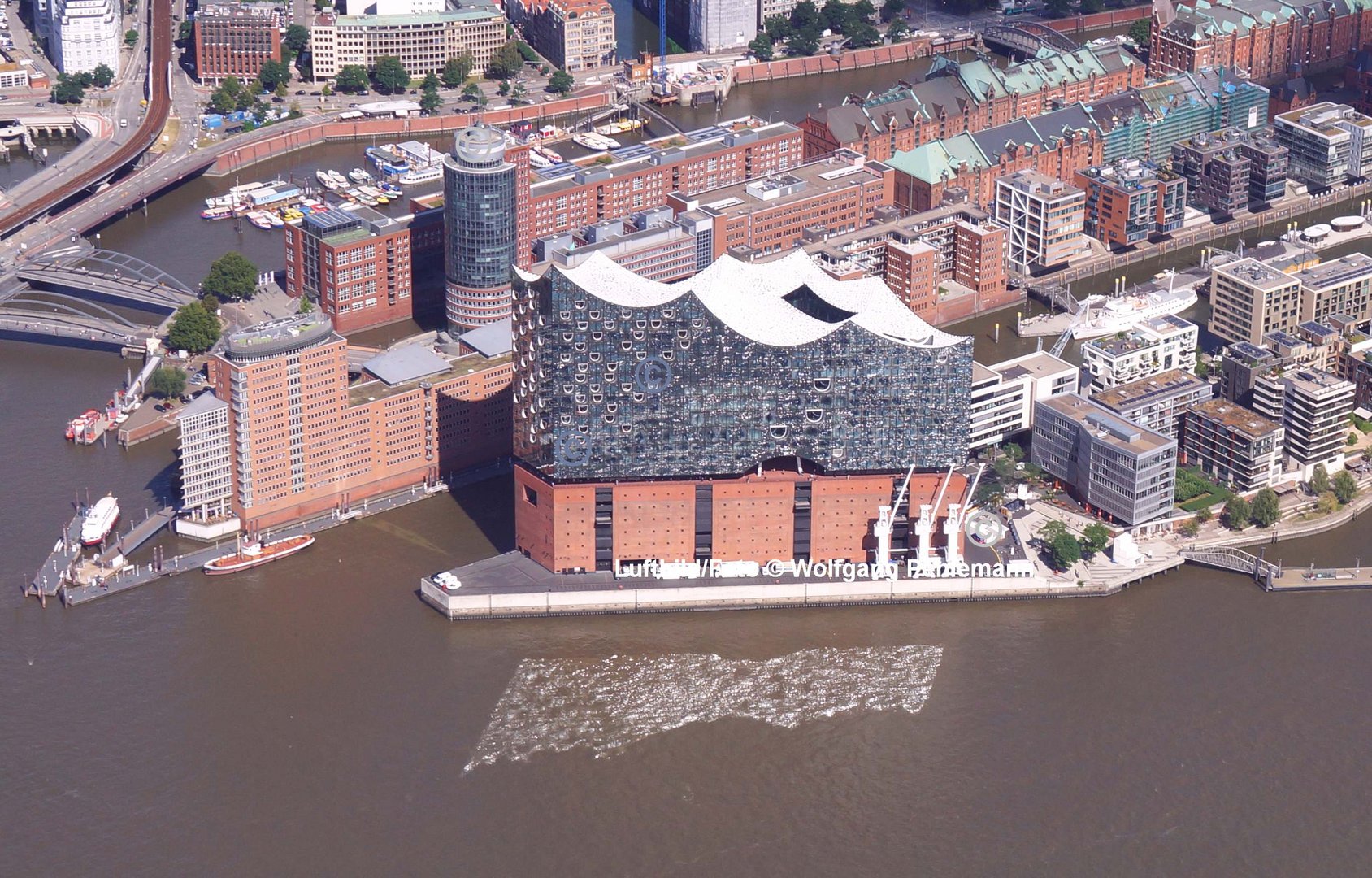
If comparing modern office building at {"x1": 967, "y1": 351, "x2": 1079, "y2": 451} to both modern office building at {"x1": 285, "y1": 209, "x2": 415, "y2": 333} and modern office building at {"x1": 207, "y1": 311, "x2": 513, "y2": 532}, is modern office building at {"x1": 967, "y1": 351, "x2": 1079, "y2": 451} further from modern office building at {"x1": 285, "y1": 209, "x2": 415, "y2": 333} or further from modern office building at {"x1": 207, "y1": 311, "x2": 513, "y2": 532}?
modern office building at {"x1": 285, "y1": 209, "x2": 415, "y2": 333}

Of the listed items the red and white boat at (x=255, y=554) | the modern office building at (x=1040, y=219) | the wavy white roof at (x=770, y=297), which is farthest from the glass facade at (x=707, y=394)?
the modern office building at (x=1040, y=219)

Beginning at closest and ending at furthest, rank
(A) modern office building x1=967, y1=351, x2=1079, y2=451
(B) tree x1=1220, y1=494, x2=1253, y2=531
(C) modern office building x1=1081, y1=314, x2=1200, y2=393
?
(B) tree x1=1220, y1=494, x2=1253, y2=531, (A) modern office building x1=967, y1=351, x2=1079, y2=451, (C) modern office building x1=1081, y1=314, x2=1200, y2=393

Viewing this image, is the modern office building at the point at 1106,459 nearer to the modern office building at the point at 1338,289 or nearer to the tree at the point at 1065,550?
the tree at the point at 1065,550

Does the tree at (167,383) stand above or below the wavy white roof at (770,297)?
below

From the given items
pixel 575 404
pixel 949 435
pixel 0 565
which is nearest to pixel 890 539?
pixel 949 435

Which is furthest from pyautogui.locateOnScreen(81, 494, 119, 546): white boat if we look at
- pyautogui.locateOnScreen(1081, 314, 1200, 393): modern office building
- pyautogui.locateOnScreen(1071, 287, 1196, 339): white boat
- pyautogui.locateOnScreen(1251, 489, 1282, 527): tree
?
pyautogui.locateOnScreen(1251, 489, 1282, 527): tree

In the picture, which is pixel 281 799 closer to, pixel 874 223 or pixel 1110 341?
pixel 1110 341
